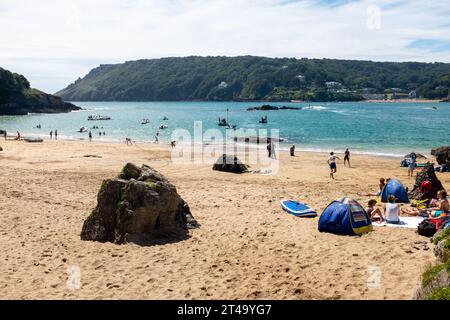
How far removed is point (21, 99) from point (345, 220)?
128214mm

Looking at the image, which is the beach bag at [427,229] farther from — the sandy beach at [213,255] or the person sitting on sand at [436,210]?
the person sitting on sand at [436,210]

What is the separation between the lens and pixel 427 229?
1208 centimetres

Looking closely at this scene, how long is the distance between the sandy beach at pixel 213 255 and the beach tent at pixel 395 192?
0.99m

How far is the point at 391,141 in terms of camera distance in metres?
50.6

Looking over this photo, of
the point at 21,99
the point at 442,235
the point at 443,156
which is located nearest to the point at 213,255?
the point at 442,235

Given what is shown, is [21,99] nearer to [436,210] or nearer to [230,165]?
[230,165]

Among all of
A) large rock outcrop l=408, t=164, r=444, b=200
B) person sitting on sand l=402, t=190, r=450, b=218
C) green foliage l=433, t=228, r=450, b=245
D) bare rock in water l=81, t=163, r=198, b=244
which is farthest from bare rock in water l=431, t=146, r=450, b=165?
bare rock in water l=81, t=163, r=198, b=244

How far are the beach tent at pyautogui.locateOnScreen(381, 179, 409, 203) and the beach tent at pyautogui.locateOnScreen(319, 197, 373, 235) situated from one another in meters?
4.96

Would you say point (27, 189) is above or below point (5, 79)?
below

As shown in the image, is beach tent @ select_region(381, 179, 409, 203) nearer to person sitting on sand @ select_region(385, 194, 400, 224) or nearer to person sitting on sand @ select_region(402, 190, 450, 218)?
person sitting on sand @ select_region(402, 190, 450, 218)

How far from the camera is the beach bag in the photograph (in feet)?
39.5
